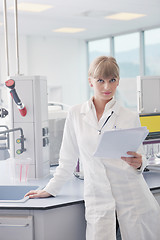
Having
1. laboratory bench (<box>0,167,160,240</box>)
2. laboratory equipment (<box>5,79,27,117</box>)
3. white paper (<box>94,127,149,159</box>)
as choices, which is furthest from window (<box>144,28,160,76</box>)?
white paper (<box>94,127,149,159</box>)

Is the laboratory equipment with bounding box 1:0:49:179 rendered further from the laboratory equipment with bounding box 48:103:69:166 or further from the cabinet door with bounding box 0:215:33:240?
the cabinet door with bounding box 0:215:33:240

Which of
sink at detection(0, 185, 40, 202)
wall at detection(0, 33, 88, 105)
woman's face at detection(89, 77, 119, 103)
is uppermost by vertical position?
wall at detection(0, 33, 88, 105)

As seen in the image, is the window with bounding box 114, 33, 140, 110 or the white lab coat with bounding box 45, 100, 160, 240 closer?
the white lab coat with bounding box 45, 100, 160, 240

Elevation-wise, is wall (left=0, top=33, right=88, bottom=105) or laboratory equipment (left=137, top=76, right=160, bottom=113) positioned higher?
wall (left=0, top=33, right=88, bottom=105)

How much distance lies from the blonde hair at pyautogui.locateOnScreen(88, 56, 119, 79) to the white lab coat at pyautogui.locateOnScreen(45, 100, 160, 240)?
16cm

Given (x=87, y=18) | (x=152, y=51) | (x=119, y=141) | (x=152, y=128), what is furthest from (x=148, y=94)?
(x=152, y=51)

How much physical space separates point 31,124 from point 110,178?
82cm

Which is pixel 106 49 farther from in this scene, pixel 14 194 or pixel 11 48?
pixel 14 194

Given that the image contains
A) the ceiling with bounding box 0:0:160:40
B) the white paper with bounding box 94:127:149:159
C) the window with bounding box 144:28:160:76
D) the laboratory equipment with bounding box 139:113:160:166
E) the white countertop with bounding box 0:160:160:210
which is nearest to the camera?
the white paper with bounding box 94:127:149:159

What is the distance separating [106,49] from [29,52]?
83.6 inches

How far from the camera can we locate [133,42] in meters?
9.12

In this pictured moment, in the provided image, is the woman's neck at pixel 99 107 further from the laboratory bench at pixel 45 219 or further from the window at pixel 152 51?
the window at pixel 152 51

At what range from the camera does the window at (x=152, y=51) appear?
28.0ft

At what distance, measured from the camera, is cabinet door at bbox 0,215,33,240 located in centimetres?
186
